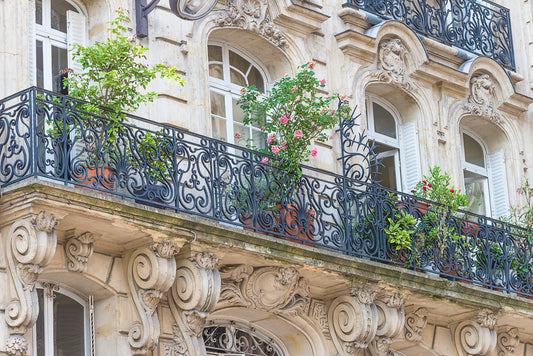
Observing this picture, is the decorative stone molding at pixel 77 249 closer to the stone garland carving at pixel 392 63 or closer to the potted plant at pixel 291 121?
the potted plant at pixel 291 121

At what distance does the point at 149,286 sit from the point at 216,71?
341 cm

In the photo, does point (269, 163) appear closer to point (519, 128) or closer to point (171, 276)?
point (171, 276)

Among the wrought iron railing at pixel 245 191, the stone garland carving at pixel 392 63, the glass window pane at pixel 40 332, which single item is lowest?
the glass window pane at pixel 40 332

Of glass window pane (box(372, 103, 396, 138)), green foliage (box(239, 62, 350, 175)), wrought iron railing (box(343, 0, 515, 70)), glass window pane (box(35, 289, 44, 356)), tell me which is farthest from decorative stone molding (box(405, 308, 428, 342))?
glass window pane (box(35, 289, 44, 356))

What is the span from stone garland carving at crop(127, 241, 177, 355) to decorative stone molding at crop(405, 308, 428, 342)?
3.46 m

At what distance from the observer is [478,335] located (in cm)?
1486

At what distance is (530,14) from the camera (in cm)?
1853

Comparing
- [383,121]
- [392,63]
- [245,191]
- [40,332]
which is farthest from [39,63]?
[383,121]

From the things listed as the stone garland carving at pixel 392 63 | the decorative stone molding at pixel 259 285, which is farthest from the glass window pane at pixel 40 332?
the stone garland carving at pixel 392 63

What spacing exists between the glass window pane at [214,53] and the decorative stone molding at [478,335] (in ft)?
12.9

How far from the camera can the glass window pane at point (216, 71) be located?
14.6 m

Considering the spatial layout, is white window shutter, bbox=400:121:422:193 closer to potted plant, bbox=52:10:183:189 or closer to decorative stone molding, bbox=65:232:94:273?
potted plant, bbox=52:10:183:189

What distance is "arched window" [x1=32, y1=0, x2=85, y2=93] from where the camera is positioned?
12898 millimetres

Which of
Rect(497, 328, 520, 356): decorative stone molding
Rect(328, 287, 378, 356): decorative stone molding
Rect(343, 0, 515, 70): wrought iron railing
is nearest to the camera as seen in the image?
Rect(328, 287, 378, 356): decorative stone molding
